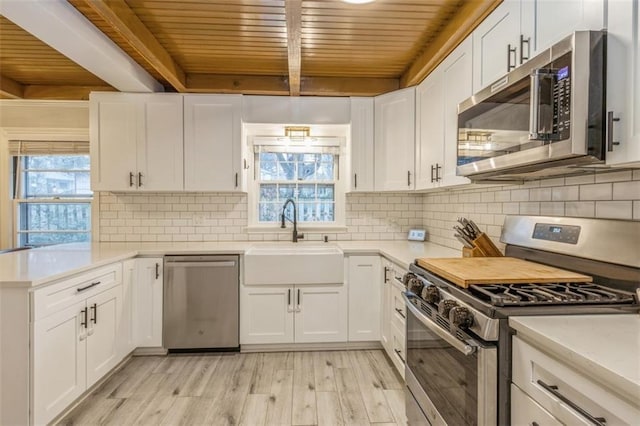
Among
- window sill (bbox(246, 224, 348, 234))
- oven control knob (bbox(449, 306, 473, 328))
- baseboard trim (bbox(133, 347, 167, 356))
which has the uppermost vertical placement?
window sill (bbox(246, 224, 348, 234))

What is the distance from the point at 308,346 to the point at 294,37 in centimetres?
237

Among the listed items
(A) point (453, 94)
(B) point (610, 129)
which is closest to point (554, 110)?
(B) point (610, 129)

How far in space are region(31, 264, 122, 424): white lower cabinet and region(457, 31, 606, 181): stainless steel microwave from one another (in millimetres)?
2369

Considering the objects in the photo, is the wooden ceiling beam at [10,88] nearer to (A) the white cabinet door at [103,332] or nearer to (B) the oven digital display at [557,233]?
(A) the white cabinet door at [103,332]

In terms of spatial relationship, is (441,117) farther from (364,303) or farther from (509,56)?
(364,303)

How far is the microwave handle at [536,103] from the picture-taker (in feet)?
4.02

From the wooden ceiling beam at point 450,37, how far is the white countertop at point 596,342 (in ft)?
5.18

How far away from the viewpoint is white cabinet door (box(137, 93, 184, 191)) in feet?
10.1

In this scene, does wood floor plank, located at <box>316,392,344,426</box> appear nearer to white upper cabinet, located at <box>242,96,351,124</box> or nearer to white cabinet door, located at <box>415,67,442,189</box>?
white cabinet door, located at <box>415,67,442,189</box>

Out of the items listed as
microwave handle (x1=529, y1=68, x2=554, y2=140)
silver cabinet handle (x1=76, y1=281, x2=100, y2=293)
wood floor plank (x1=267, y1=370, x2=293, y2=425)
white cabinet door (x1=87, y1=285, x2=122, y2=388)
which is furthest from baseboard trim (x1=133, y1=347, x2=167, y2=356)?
microwave handle (x1=529, y1=68, x2=554, y2=140)

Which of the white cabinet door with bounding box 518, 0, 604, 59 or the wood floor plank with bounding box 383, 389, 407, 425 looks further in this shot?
the wood floor plank with bounding box 383, 389, 407, 425

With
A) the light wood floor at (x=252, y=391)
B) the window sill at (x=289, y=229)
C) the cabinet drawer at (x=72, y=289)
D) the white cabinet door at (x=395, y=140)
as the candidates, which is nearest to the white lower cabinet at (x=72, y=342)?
the cabinet drawer at (x=72, y=289)

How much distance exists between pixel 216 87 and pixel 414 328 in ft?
8.68

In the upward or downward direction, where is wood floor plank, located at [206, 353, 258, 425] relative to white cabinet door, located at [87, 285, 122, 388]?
downward
